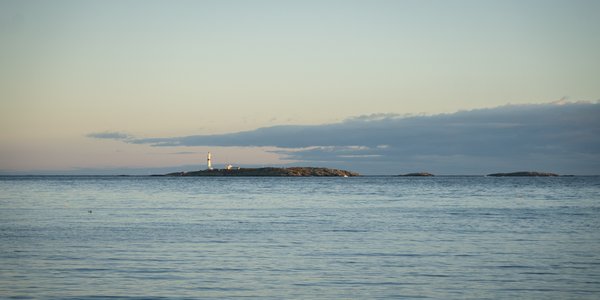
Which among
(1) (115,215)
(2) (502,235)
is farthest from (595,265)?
(1) (115,215)

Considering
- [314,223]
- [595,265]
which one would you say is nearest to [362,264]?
[595,265]

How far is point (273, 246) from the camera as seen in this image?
2875cm

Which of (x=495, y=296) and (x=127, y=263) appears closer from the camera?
(x=495, y=296)

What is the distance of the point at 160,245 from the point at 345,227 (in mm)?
11901

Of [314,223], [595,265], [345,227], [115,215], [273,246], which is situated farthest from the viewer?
[115,215]

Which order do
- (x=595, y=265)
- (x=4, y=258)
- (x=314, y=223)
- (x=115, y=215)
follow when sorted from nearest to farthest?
(x=595, y=265) < (x=4, y=258) < (x=314, y=223) < (x=115, y=215)

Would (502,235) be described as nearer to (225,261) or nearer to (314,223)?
(314,223)

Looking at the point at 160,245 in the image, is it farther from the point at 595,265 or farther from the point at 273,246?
the point at 595,265

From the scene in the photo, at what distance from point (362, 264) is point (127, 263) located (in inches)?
322

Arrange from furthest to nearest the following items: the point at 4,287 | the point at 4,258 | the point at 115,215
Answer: the point at 115,215 < the point at 4,258 < the point at 4,287

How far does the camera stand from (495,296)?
1869 cm

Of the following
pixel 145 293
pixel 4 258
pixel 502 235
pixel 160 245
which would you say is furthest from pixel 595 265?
pixel 4 258

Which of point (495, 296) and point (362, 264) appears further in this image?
point (362, 264)

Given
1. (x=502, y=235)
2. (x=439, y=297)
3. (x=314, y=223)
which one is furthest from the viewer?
(x=314, y=223)
